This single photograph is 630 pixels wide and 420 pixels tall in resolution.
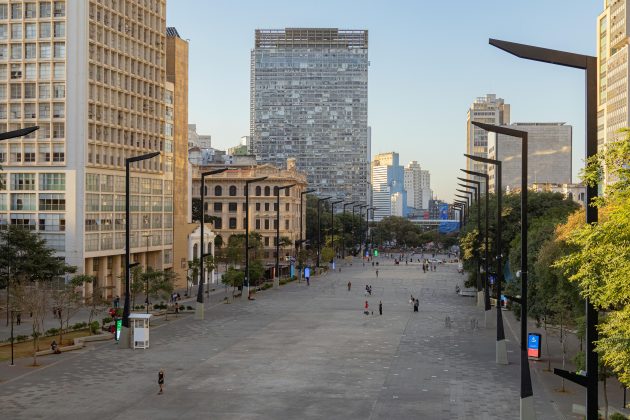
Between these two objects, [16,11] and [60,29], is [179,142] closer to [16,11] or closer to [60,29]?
[60,29]

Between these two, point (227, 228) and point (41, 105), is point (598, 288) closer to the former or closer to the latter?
point (41, 105)

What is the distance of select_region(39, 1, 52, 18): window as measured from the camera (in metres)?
77.1

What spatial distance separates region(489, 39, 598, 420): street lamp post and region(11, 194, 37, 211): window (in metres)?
66.6

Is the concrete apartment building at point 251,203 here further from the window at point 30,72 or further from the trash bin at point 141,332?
the trash bin at point 141,332

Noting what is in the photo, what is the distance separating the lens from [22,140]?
76.6 meters

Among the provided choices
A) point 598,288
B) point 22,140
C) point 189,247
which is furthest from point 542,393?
point 189,247

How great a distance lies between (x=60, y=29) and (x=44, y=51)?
2.69 meters

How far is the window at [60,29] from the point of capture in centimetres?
7675

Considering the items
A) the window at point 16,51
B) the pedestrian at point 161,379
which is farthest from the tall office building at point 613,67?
the pedestrian at point 161,379

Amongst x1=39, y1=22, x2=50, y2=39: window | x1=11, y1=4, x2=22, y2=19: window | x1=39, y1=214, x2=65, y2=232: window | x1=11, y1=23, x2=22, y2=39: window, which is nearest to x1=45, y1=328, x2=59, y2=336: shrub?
x1=39, y1=214, x2=65, y2=232: window

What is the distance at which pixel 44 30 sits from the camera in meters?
77.3

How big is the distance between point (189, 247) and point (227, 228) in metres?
50.8

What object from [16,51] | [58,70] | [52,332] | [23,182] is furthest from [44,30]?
[52,332]

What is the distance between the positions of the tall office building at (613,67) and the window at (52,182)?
8330cm
